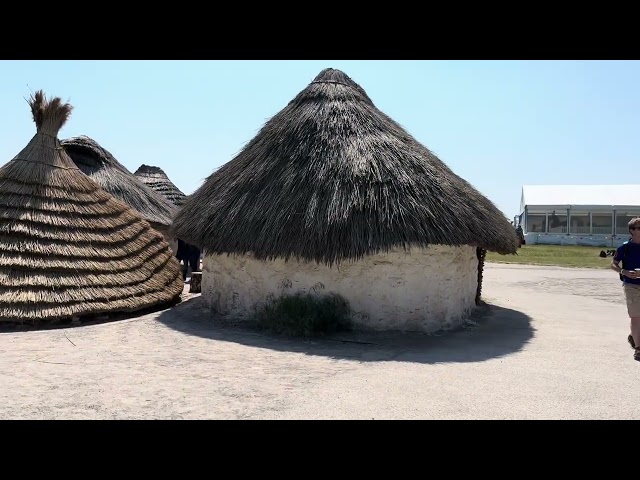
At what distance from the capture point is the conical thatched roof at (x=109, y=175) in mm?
17781

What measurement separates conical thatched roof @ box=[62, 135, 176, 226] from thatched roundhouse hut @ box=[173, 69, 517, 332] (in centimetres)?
899

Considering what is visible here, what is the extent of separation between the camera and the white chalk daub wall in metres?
8.05

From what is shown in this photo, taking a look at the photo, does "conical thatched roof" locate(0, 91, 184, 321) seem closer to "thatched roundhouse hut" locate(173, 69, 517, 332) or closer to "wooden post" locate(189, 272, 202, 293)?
"thatched roundhouse hut" locate(173, 69, 517, 332)

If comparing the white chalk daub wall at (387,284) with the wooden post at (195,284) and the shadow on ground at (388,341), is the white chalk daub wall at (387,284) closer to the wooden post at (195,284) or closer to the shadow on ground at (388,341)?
the shadow on ground at (388,341)

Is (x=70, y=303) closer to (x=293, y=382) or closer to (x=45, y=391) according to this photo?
Result: (x=45, y=391)

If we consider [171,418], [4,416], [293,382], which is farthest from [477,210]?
[4,416]

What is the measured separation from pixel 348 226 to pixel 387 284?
3.68ft

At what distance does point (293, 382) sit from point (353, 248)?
2.75 metres

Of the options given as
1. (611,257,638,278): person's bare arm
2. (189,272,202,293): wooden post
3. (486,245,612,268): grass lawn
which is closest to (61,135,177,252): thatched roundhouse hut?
(189,272,202,293): wooden post

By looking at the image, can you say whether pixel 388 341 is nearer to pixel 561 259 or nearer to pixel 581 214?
pixel 561 259

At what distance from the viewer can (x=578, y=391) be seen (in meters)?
5.27

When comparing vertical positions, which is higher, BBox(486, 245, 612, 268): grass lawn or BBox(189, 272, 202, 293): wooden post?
BBox(486, 245, 612, 268): grass lawn

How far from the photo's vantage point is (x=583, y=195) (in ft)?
128
